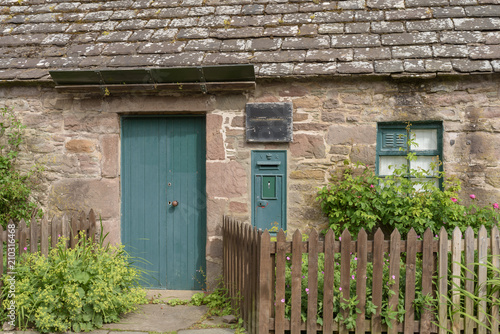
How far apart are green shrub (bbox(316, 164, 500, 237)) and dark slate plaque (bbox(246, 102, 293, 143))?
843 mm

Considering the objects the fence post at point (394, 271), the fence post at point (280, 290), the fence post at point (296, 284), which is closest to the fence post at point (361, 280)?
the fence post at point (394, 271)

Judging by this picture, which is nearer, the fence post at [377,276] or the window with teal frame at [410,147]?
the fence post at [377,276]

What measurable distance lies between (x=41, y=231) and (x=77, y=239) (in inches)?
17.4

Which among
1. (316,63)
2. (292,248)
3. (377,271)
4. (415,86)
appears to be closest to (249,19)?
(316,63)

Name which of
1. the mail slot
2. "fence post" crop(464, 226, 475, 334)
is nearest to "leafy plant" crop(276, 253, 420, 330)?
"fence post" crop(464, 226, 475, 334)

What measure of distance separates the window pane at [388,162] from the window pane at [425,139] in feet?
0.68

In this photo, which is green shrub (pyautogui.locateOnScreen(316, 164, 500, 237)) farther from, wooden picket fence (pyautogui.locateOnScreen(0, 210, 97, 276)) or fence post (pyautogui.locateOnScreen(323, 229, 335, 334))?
wooden picket fence (pyautogui.locateOnScreen(0, 210, 97, 276))

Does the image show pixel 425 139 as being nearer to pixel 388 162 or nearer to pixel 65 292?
pixel 388 162

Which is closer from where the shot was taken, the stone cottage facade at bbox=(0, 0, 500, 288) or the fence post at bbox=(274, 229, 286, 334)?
the fence post at bbox=(274, 229, 286, 334)

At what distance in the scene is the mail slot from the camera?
18.5 ft

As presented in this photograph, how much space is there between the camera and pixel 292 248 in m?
4.26

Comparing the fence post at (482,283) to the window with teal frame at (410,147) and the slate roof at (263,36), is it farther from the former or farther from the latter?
the slate roof at (263,36)

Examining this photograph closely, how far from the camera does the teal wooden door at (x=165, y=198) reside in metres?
5.93

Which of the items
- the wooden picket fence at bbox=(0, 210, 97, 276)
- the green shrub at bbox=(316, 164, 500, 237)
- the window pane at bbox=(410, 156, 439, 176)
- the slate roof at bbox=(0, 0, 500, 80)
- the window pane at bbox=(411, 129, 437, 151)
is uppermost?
the slate roof at bbox=(0, 0, 500, 80)
